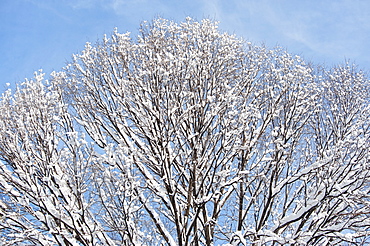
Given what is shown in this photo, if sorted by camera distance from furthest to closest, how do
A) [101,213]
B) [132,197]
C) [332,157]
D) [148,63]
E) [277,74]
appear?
1. [277,74]
2. [148,63]
3. [101,213]
4. [332,157]
5. [132,197]

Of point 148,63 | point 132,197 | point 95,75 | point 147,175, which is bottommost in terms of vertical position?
point 132,197

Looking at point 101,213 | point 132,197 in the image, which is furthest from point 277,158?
point 101,213

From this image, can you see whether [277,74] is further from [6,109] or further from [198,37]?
[6,109]

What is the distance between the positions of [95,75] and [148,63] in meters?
2.40

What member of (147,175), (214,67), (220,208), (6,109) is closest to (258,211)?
(220,208)

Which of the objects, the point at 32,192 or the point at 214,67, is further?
the point at 214,67

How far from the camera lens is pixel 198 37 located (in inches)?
409

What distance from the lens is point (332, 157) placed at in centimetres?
679

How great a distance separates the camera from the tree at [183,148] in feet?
19.9

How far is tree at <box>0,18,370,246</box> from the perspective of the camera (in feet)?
19.9

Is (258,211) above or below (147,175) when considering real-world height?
below

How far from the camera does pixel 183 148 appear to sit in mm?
8086

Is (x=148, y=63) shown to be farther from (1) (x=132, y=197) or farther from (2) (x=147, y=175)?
(1) (x=132, y=197)

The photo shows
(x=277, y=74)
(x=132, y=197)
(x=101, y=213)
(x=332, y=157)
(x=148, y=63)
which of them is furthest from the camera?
(x=277, y=74)
